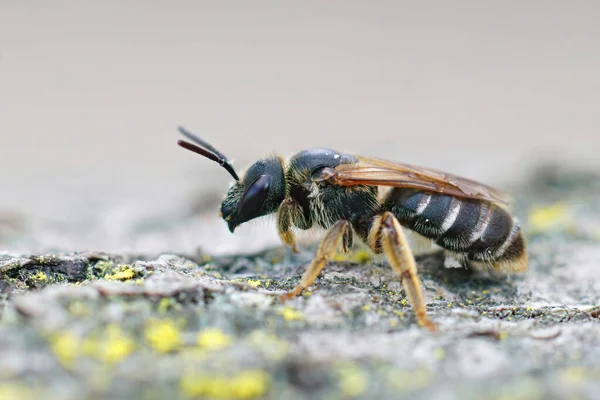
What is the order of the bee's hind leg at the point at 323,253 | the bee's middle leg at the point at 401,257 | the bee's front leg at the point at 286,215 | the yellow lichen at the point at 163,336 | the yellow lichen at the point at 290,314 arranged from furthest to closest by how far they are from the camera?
the bee's front leg at the point at 286,215 → the bee's hind leg at the point at 323,253 → the bee's middle leg at the point at 401,257 → the yellow lichen at the point at 290,314 → the yellow lichen at the point at 163,336

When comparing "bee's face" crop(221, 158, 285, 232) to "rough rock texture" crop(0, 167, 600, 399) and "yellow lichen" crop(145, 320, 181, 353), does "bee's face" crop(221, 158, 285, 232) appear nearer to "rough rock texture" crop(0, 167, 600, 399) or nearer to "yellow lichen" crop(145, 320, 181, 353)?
"rough rock texture" crop(0, 167, 600, 399)

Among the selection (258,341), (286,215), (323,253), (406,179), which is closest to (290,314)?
(258,341)

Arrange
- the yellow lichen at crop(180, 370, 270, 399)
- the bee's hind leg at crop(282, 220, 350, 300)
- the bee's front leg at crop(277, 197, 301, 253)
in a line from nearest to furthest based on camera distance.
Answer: the yellow lichen at crop(180, 370, 270, 399)
the bee's hind leg at crop(282, 220, 350, 300)
the bee's front leg at crop(277, 197, 301, 253)

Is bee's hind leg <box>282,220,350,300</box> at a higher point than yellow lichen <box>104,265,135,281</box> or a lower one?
lower

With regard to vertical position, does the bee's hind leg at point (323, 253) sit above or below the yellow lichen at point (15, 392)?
above

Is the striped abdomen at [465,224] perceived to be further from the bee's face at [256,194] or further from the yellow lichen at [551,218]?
the yellow lichen at [551,218]

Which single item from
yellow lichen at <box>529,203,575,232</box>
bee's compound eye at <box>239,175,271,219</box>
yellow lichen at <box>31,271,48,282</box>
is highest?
bee's compound eye at <box>239,175,271,219</box>

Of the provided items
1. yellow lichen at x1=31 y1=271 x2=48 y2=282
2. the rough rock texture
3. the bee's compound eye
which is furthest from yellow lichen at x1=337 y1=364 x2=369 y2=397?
the bee's compound eye

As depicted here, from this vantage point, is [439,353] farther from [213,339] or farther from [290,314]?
[213,339]

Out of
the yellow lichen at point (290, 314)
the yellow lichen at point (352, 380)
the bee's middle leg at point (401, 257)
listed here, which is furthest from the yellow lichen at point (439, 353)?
the yellow lichen at point (290, 314)
